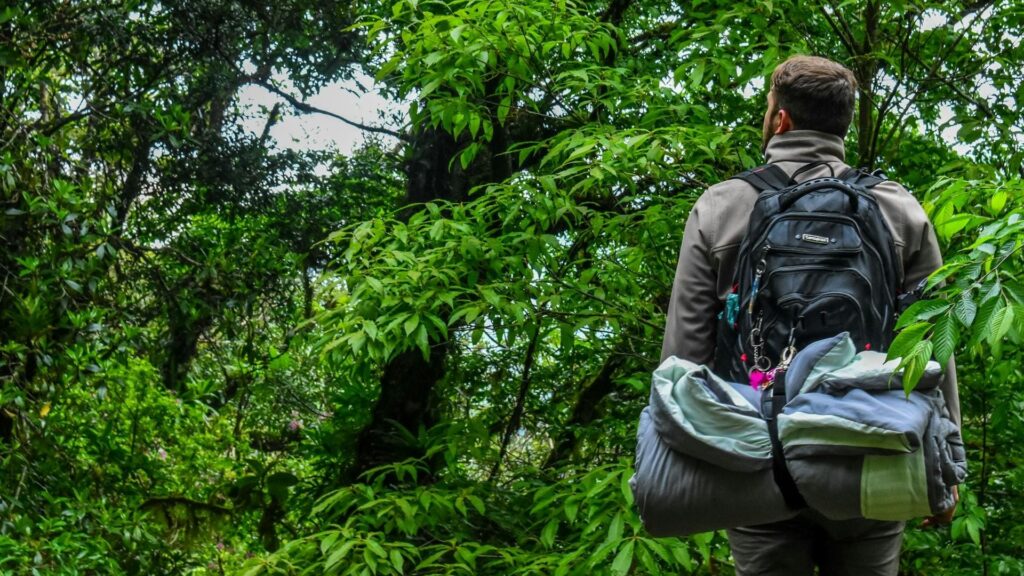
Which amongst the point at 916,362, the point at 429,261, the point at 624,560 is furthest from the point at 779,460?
the point at 429,261

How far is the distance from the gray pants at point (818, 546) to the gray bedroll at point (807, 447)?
152mm

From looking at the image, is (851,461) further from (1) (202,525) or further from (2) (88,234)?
(1) (202,525)

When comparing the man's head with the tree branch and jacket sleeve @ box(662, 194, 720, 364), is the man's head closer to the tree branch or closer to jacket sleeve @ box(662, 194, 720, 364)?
jacket sleeve @ box(662, 194, 720, 364)

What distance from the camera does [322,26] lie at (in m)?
7.39

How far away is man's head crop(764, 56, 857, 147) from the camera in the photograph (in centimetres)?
201

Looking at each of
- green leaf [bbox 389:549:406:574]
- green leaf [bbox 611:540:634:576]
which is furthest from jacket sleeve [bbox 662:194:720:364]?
green leaf [bbox 389:549:406:574]

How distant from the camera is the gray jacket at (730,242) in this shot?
1.98 metres

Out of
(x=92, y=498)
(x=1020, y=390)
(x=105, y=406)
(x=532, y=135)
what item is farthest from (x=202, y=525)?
(x=1020, y=390)

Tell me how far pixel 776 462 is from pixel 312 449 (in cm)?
408

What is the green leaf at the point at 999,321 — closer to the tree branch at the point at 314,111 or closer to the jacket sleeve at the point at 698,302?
the jacket sleeve at the point at 698,302

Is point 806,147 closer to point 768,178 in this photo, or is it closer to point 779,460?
point 768,178

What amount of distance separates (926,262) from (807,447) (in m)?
0.55

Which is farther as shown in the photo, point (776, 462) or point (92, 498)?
point (92, 498)

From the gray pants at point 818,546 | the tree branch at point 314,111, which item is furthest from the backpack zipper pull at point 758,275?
the tree branch at point 314,111
